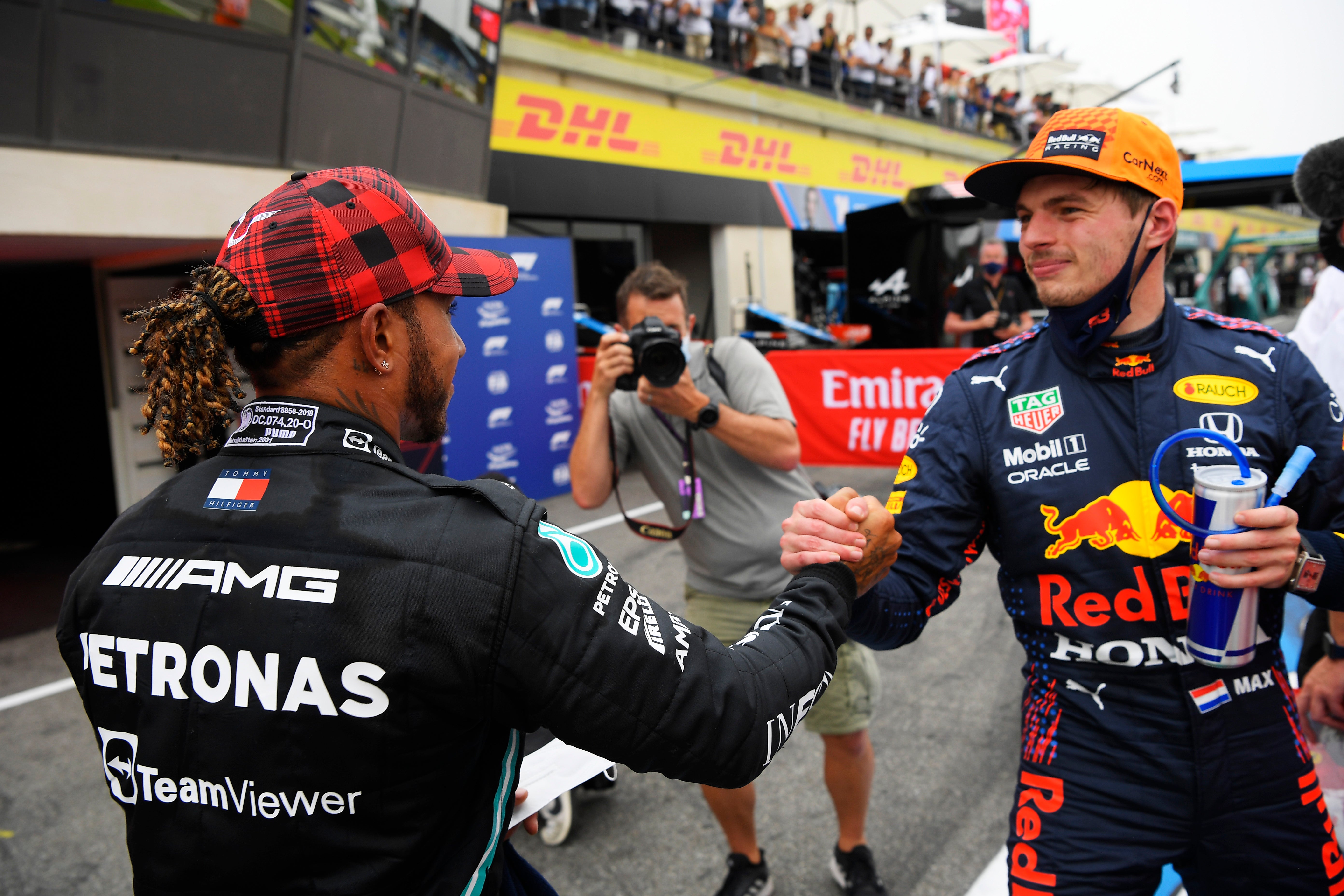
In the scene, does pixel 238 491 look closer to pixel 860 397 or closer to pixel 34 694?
pixel 34 694

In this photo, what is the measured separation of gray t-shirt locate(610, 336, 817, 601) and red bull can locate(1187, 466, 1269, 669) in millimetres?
1353

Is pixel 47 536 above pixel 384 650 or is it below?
below

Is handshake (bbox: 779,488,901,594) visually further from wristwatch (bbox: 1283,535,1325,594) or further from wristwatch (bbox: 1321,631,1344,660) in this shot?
wristwatch (bbox: 1321,631,1344,660)

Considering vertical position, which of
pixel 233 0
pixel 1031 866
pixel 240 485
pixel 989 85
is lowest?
pixel 1031 866

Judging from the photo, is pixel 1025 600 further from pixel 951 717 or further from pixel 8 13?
pixel 8 13

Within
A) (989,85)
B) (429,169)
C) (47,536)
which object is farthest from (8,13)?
(989,85)

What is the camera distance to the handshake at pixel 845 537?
60.5 inches

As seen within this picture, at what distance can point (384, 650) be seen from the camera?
3.30ft

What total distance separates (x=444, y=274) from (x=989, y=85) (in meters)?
39.0

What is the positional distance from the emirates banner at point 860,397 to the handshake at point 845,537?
5375 mm

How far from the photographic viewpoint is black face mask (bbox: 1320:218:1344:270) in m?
2.39

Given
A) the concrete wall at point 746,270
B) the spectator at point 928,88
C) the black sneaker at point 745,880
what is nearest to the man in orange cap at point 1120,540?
the black sneaker at point 745,880

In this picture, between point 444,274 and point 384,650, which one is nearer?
point 384,650

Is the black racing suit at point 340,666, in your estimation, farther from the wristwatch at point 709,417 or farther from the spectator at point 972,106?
the spectator at point 972,106
